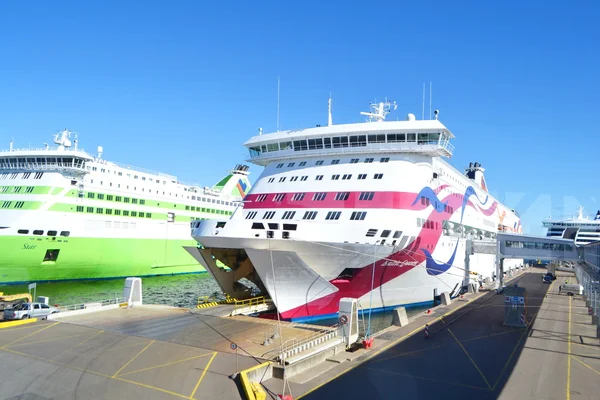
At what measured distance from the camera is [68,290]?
32469mm

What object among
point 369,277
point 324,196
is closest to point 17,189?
point 324,196

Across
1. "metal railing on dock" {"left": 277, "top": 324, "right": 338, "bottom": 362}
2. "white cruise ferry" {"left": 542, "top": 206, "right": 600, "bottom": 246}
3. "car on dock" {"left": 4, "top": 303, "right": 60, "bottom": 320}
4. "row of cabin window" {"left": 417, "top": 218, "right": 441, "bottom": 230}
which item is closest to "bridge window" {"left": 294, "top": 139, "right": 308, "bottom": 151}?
"row of cabin window" {"left": 417, "top": 218, "right": 441, "bottom": 230}

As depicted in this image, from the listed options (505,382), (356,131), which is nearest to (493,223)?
(356,131)

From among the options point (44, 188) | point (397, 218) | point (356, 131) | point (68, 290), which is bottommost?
point (68, 290)

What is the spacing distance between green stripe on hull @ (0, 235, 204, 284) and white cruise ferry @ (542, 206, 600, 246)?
63.3 metres

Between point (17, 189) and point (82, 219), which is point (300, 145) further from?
point (17, 189)

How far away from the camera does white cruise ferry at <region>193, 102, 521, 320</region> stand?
685 inches

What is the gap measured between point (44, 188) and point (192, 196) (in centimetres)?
1654

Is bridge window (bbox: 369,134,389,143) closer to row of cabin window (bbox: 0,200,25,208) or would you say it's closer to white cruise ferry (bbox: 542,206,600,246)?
row of cabin window (bbox: 0,200,25,208)

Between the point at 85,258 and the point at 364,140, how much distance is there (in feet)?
91.0

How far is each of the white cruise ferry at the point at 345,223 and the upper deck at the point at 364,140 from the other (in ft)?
0.18

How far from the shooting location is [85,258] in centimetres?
3703

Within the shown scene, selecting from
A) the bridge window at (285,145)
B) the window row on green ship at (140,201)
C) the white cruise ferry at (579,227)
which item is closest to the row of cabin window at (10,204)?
the window row on green ship at (140,201)

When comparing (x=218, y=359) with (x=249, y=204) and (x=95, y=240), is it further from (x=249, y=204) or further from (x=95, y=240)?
(x=95, y=240)
